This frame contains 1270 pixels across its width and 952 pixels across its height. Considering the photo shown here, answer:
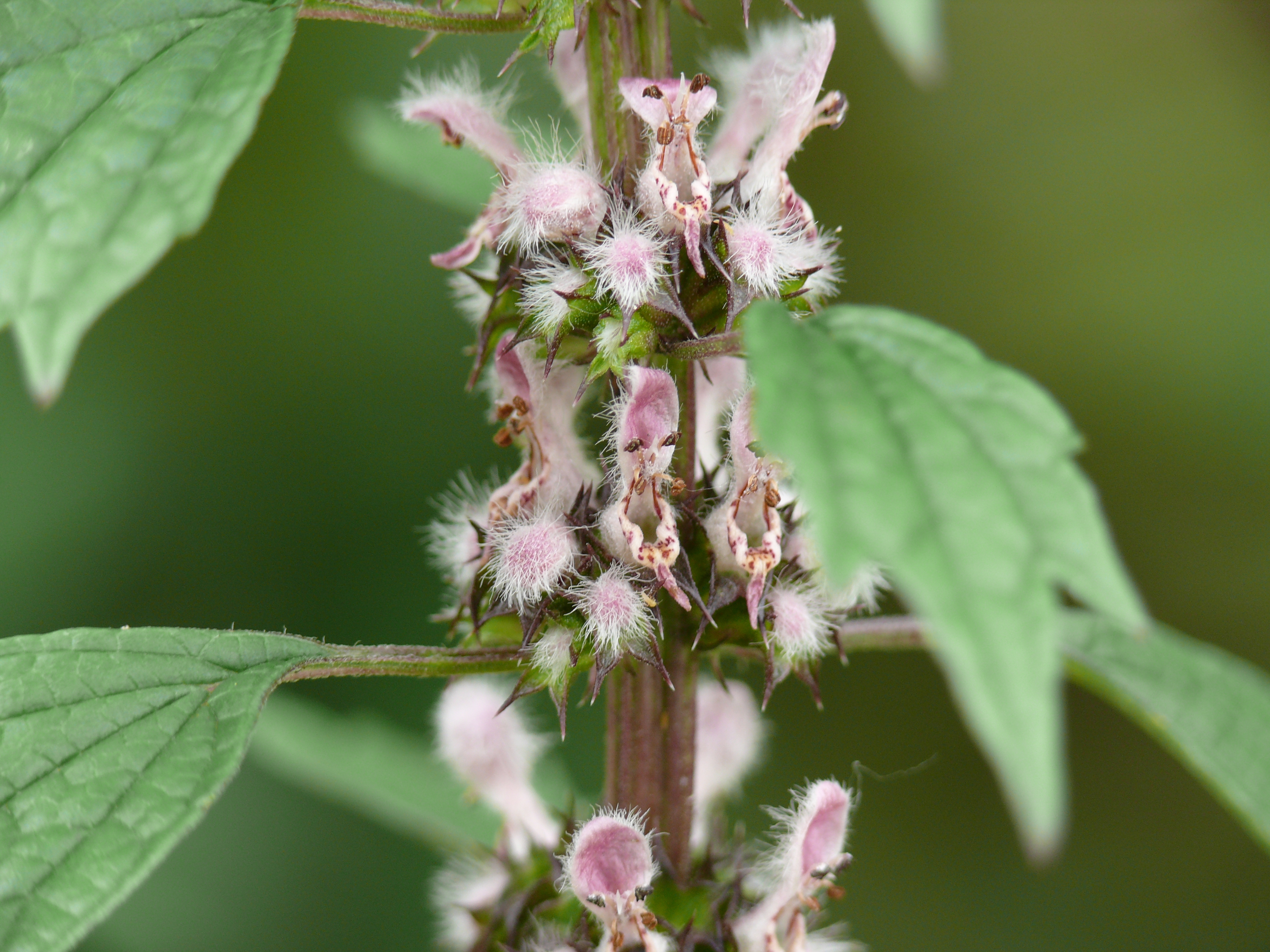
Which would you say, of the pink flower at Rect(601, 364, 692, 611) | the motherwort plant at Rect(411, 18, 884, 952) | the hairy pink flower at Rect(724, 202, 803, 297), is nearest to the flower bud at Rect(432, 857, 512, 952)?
the motherwort plant at Rect(411, 18, 884, 952)

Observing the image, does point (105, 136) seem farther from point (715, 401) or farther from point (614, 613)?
point (715, 401)

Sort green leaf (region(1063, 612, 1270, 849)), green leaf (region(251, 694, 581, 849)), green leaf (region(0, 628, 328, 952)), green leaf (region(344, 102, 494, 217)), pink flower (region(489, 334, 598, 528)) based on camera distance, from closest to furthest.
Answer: green leaf (region(0, 628, 328, 952)) → pink flower (region(489, 334, 598, 528)) → green leaf (region(1063, 612, 1270, 849)) → green leaf (region(344, 102, 494, 217)) → green leaf (region(251, 694, 581, 849))

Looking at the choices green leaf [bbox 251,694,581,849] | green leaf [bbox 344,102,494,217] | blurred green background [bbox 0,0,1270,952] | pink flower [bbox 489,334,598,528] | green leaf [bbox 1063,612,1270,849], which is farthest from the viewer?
blurred green background [bbox 0,0,1270,952]

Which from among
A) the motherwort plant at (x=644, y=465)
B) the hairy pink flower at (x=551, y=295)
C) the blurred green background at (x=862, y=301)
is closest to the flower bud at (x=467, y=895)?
the motherwort plant at (x=644, y=465)

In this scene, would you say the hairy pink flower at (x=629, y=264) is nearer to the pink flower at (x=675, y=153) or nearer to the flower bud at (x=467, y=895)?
the pink flower at (x=675, y=153)

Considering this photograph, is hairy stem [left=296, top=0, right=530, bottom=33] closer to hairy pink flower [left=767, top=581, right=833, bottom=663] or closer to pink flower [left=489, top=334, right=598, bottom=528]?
pink flower [left=489, top=334, right=598, bottom=528]
